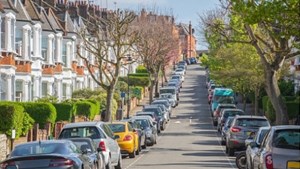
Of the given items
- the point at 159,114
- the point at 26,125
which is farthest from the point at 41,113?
the point at 159,114

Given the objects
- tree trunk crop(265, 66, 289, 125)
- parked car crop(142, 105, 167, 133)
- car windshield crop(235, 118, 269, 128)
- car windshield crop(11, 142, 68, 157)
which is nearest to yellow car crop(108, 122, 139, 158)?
car windshield crop(235, 118, 269, 128)

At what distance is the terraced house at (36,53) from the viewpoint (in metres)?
44.0

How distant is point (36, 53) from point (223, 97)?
23.0m

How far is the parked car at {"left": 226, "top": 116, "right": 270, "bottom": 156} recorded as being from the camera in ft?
111

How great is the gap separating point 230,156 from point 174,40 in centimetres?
5976

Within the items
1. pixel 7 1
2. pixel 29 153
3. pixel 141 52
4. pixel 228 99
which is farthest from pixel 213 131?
pixel 29 153

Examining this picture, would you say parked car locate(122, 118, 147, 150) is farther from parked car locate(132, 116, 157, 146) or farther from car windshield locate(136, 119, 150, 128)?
car windshield locate(136, 119, 150, 128)

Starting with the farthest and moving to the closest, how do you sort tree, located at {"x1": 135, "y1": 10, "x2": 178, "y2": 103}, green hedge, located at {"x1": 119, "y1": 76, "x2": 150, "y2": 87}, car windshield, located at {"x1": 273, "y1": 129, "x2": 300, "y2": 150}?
green hedge, located at {"x1": 119, "y1": 76, "x2": 150, "y2": 87} < tree, located at {"x1": 135, "y1": 10, "x2": 178, "y2": 103} < car windshield, located at {"x1": 273, "y1": 129, "x2": 300, "y2": 150}

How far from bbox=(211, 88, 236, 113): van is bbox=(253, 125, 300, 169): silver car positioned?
48855 mm

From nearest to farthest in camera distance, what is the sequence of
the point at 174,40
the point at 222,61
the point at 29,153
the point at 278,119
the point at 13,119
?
the point at 29,153 < the point at 13,119 < the point at 278,119 < the point at 222,61 < the point at 174,40

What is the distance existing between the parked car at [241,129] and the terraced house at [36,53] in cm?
1424

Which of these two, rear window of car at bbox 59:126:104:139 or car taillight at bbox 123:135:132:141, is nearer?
rear window of car at bbox 59:126:104:139

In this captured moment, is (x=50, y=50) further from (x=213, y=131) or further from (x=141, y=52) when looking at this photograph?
(x=141, y=52)

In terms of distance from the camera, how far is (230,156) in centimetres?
3466
